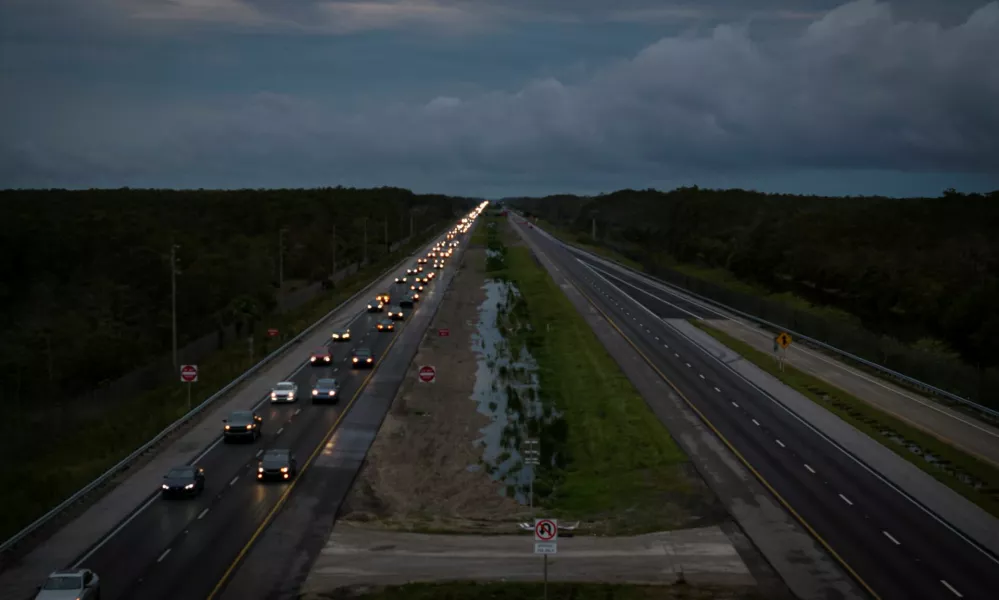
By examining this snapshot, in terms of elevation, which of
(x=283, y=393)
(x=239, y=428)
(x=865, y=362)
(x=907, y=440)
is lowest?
(x=283, y=393)

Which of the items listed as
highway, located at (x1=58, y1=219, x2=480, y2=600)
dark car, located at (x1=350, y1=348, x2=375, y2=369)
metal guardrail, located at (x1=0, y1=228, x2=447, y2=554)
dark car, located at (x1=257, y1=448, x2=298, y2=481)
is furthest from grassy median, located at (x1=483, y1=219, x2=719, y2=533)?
metal guardrail, located at (x1=0, y1=228, x2=447, y2=554)

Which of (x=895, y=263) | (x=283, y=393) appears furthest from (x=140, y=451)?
(x=895, y=263)

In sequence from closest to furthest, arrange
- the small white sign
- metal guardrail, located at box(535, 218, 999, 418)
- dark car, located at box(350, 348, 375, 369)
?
1. the small white sign
2. metal guardrail, located at box(535, 218, 999, 418)
3. dark car, located at box(350, 348, 375, 369)

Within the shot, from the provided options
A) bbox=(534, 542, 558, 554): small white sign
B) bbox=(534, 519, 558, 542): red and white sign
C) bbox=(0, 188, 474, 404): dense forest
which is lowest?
bbox=(0, 188, 474, 404): dense forest

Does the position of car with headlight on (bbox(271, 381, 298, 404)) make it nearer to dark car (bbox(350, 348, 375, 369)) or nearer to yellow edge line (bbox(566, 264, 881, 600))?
dark car (bbox(350, 348, 375, 369))

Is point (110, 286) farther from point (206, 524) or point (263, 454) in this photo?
point (206, 524)

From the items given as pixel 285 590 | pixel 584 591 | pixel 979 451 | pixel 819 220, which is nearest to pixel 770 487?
pixel 979 451
